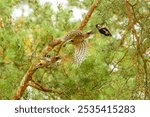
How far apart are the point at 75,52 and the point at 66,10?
63 cm

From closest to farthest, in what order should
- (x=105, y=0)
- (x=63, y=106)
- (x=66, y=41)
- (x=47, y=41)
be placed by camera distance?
(x=63, y=106), (x=66, y=41), (x=47, y=41), (x=105, y=0)

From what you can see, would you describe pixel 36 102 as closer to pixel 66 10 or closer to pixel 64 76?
pixel 64 76

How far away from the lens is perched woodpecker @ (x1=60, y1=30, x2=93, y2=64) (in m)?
2.63

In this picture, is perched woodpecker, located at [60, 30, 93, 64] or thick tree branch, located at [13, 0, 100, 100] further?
thick tree branch, located at [13, 0, 100, 100]

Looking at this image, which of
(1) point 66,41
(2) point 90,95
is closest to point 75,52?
(1) point 66,41

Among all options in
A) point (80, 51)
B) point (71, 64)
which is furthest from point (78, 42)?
point (71, 64)

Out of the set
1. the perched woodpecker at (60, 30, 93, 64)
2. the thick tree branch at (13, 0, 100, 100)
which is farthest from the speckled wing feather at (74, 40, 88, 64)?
the thick tree branch at (13, 0, 100, 100)

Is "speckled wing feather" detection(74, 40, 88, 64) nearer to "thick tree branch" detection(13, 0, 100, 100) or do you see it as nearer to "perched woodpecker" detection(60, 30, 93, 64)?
"perched woodpecker" detection(60, 30, 93, 64)

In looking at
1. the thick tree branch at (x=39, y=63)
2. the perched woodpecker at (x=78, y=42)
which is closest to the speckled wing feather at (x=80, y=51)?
the perched woodpecker at (x=78, y=42)

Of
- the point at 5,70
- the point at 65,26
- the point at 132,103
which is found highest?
the point at 65,26

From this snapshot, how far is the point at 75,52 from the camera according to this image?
2.74 meters

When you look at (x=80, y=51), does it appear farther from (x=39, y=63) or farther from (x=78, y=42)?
(x=39, y=63)

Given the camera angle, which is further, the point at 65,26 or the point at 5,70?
the point at 65,26

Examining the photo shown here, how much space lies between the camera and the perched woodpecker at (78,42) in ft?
8.62
